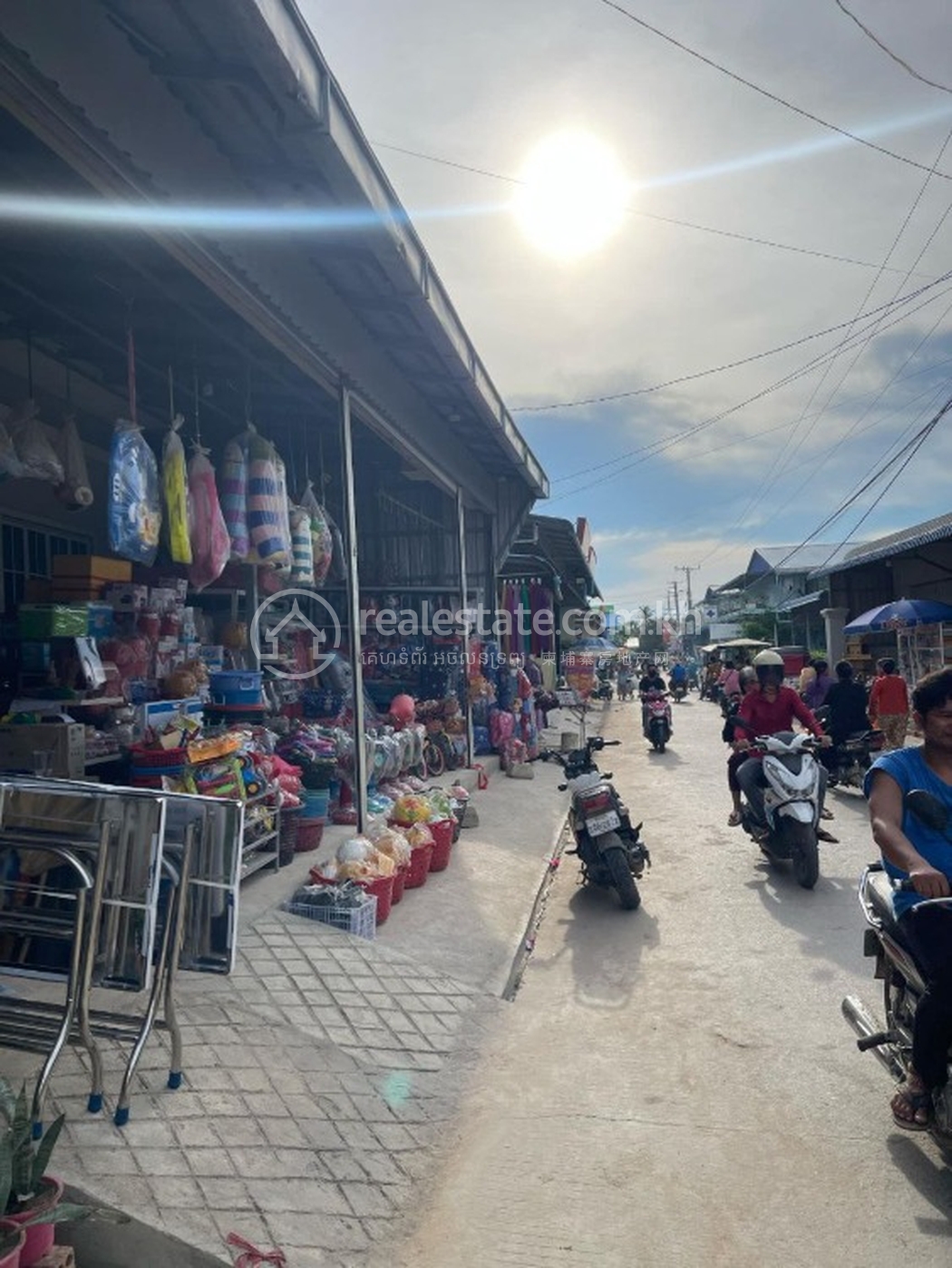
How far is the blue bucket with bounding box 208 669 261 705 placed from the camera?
668 centimetres

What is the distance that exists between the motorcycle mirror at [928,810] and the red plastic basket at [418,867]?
382 cm

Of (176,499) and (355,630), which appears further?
(355,630)

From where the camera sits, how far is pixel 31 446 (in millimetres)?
4848

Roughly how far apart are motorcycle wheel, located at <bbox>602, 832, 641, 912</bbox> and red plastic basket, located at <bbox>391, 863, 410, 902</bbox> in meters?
1.42

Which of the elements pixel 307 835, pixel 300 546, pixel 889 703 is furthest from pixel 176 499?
pixel 889 703

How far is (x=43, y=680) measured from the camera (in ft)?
18.1

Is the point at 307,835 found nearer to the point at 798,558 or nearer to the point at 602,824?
the point at 602,824

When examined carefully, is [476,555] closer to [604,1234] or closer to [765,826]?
[765,826]

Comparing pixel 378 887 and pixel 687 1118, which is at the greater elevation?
pixel 378 887

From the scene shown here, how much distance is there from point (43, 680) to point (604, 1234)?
4517mm

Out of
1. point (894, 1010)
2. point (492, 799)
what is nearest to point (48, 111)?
point (894, 1010)

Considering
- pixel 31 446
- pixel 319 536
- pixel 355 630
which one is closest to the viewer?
pixel 31 446

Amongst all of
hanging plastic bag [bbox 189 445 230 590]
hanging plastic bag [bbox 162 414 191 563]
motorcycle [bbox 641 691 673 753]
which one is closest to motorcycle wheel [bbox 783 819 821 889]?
hanging plastic bag [bbox 189 445 230 590]

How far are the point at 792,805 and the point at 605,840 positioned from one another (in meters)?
1.39
